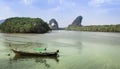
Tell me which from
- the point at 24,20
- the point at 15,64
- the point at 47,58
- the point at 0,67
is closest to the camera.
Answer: the point at 0,67

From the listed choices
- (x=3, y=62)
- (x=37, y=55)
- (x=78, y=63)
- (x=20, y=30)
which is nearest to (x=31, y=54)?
(x=37, y=55)

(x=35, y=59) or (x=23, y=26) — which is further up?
(x=23, y=26)

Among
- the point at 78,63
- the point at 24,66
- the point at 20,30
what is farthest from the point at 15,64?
the point at 20,30

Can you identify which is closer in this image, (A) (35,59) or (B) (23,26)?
(A) (35,59)

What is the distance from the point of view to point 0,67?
96.4 ft

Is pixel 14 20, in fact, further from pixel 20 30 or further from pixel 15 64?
pixel 15 64

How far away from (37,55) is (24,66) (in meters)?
7.33

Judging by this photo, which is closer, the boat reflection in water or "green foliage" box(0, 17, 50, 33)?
the boat reflection in water

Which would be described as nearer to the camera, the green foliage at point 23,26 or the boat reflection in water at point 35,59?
the boat reflection in water at point 35,59

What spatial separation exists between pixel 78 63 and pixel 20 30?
10849 centimetres

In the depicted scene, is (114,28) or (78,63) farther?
(114,28)

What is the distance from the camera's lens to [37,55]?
125 feet

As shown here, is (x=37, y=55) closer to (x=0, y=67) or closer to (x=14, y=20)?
(x=0, y=67)

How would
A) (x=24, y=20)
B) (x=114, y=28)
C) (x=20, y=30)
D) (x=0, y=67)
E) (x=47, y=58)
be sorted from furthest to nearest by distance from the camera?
(x=114, y=28)
(x=24, y=20)
(x=20, y=30)
(x=47, y=58)
(x=0, y=67)
